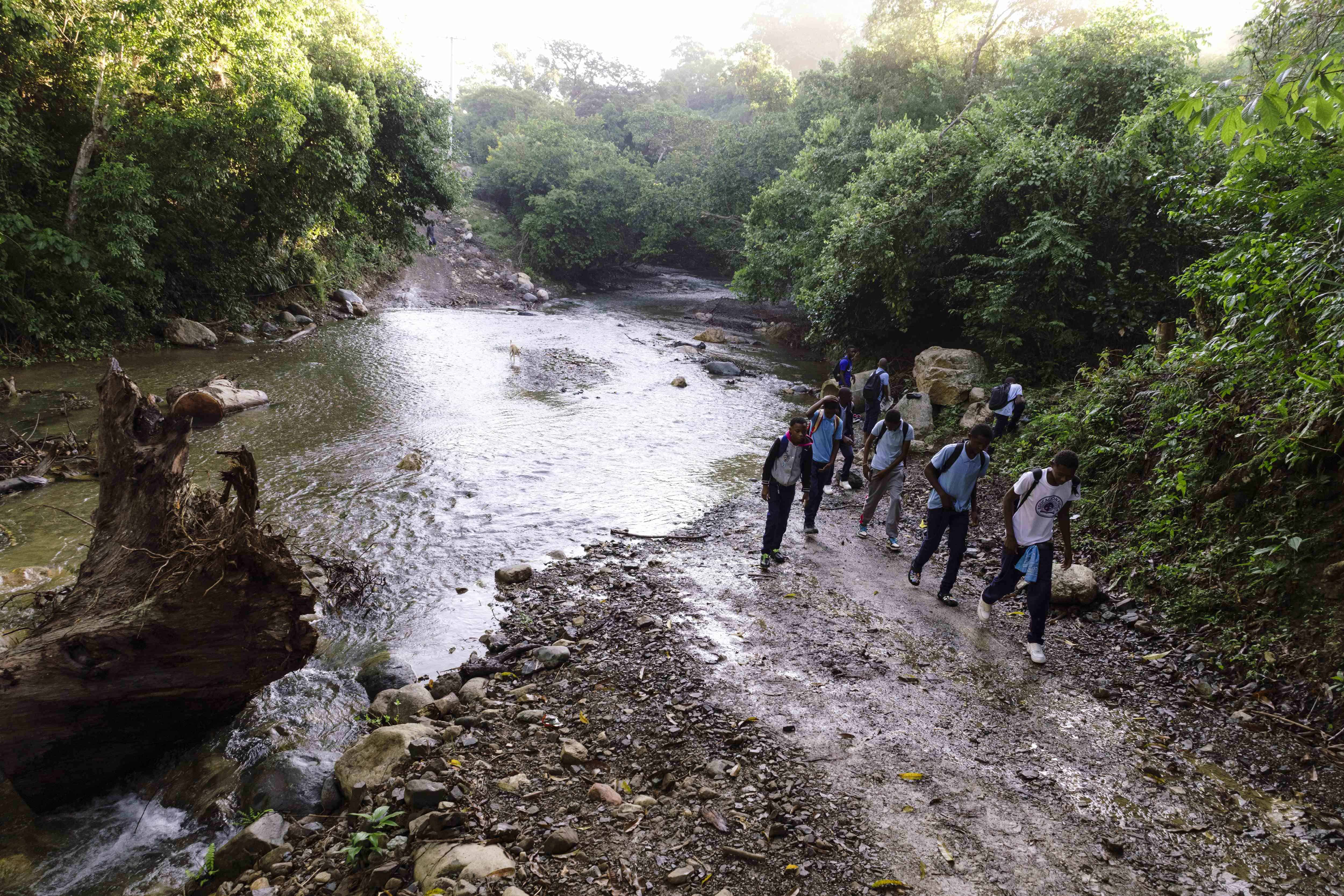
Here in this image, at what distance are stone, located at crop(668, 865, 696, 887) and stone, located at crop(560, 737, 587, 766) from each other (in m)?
1.05

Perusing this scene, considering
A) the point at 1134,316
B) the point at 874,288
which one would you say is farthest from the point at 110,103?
the point at 1134,316

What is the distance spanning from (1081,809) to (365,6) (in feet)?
80.6

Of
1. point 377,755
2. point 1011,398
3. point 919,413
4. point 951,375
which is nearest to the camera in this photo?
point 377,755

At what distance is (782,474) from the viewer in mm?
7098

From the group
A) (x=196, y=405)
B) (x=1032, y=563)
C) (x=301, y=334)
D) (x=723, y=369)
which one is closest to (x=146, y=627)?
(x=196, y=405)

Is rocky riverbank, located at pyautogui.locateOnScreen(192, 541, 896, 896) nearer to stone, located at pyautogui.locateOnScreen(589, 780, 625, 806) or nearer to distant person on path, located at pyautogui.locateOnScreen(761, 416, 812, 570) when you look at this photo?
stone, located at pyautogui.locateOnScreen(589, 780, 625, 806)

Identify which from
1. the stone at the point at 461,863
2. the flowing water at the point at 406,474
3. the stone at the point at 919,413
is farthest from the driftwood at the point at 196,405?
the stone at the point at 919,413

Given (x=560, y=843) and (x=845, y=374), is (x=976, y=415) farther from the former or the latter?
(x=560, y=843)

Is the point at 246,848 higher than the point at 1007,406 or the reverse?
the reverse

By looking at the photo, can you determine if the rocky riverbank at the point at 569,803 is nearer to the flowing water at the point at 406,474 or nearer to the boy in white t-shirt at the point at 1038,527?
the flowing water at the point at 406,474

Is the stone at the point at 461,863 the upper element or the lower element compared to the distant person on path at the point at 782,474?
lower

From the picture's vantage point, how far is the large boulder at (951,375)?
13961 millimetres

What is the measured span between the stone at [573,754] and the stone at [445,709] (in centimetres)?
105

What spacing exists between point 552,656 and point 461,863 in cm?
229
